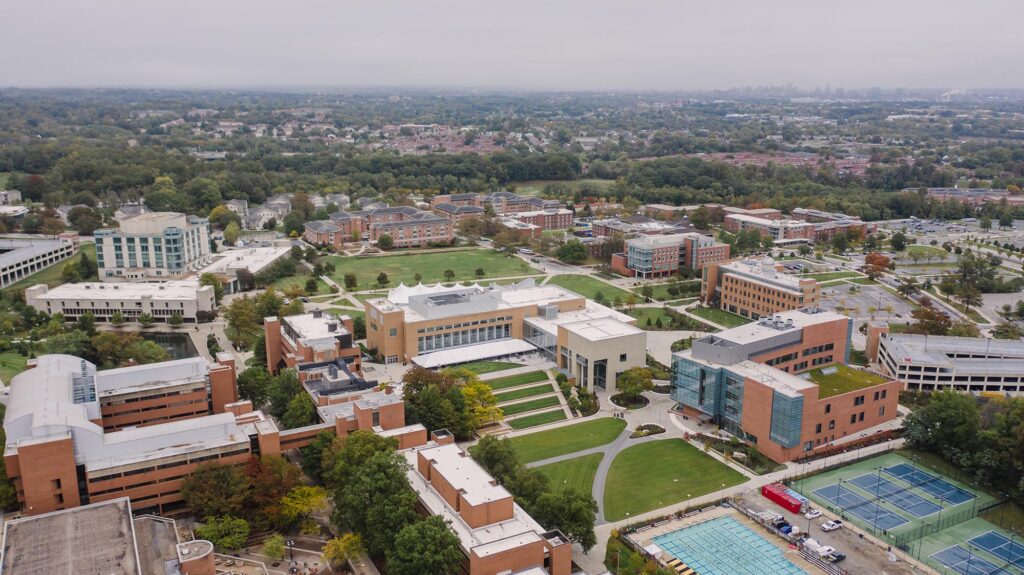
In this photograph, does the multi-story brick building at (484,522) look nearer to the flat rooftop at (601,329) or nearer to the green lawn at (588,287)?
the flat rooftop at (601,329)

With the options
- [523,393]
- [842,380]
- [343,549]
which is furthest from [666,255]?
[343,549]

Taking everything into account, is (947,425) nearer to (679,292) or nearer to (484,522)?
(484,522)

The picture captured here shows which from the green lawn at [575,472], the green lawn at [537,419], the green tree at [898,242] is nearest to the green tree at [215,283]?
the green lawn at [537,419]

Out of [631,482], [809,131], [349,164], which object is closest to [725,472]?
[631,482]

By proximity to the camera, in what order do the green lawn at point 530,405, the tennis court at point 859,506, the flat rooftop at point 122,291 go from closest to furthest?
the tennis court at point 859,506 → the green lawn at point 530,405 → the flat rooftop at point 122,291

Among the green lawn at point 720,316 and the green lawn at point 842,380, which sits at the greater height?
the green lawn at point 842,380

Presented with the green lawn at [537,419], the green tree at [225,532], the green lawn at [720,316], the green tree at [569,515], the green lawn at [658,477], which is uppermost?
the green tree at [569,515]
